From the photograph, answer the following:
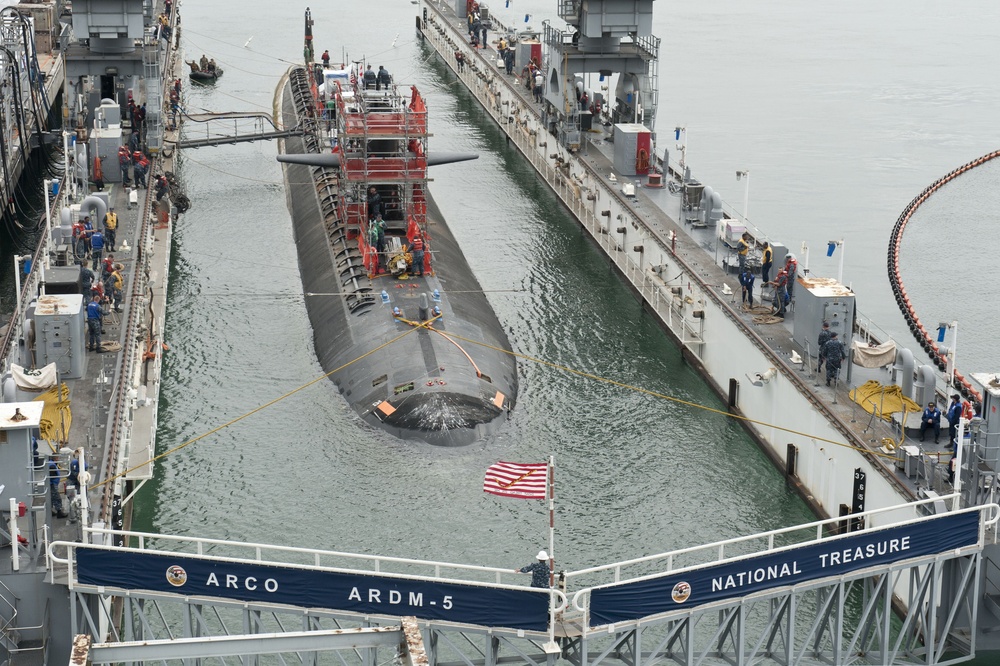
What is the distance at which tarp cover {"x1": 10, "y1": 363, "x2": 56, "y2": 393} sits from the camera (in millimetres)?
44500

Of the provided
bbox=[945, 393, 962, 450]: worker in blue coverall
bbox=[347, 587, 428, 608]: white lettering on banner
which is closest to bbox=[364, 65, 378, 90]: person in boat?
bbox=[945, 393, 962, 450]: worker in blue coverall

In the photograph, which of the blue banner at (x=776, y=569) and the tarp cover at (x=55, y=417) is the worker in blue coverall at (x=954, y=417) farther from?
the tarp cover at (x=55, y=417)

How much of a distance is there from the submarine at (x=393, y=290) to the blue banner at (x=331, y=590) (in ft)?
55.2

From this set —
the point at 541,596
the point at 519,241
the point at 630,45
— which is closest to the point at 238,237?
the point at 519,241

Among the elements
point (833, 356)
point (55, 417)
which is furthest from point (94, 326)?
point (833, 356)

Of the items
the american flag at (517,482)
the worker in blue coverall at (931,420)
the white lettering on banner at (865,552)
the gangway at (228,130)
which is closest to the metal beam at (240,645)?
the american flag at (517,482)

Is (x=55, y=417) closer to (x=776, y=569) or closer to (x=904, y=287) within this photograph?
(x=776, y=569)

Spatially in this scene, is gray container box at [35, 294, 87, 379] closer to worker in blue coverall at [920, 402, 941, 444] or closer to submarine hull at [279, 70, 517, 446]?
submarine hull at [279, 70, 517, 446]

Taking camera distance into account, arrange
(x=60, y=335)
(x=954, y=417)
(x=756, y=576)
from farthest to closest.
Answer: (x=60, y=335), (x=954, y=417), (x=756, y=576)

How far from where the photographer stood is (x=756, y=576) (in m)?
34.3

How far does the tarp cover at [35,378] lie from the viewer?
44500 mm

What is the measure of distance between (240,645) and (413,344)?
26.7 metres

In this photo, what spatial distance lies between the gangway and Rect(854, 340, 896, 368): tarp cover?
4497 cm

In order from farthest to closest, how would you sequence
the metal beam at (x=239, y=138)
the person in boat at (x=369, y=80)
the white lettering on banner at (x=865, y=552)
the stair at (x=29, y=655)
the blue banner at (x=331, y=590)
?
the metal beam at (x=239, y=138)
the person in boat at (x=369, y=80)
the white lettering on banner at (x=865, y=552)
the stair at (x=29, y=655)
the blue banner at (x=331, y=590)
